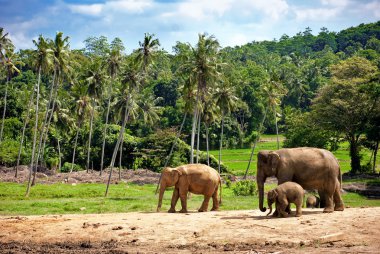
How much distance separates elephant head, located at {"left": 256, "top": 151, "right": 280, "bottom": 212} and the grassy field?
5003 centimetres

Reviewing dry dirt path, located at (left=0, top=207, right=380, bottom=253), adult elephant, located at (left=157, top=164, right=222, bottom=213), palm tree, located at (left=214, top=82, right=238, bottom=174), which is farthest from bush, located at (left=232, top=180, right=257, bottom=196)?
dry dirt path, located at (left=0, top=207, right=380, bottom=253)

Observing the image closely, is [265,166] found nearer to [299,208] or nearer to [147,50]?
[299,208]

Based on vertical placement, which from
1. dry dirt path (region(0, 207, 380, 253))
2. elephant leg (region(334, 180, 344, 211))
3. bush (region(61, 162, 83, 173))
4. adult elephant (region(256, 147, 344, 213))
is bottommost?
bush (region(61, 162, 83, 173))

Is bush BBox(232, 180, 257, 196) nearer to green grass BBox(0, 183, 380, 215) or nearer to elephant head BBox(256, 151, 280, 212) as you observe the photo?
green grass BBox(0, 183, 380, 215)

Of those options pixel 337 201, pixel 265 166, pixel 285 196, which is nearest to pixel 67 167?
pixel 265 166

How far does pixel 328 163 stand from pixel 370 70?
51.1 metres

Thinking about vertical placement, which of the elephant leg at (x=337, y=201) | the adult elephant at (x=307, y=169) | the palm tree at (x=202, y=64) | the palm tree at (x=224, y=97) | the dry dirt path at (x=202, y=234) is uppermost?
the palm tree at (x=202, y=64)

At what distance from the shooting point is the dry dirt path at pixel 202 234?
17.1m

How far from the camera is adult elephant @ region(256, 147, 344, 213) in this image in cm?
2239

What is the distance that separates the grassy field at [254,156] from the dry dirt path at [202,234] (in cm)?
5260

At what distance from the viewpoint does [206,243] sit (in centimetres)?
1811

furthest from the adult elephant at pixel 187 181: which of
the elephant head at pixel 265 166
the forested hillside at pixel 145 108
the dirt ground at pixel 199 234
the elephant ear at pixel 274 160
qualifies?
the forested hillside at pixel 145 108

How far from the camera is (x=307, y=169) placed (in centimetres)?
2241

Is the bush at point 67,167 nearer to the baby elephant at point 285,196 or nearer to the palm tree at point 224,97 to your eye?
the palm tree at point 224,97
